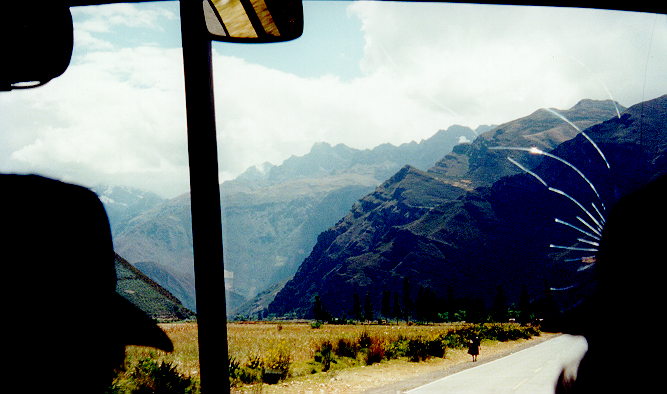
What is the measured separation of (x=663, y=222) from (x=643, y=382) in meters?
0.34

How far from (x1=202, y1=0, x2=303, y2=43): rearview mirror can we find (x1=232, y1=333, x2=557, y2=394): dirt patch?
1323cm

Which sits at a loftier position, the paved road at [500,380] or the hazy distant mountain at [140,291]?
the hazy distant mountain at [140,291]

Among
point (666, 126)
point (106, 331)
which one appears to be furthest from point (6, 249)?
point (666, 126)

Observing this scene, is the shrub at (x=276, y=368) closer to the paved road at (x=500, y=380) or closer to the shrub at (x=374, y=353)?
the paved road at (x=500, y=380)

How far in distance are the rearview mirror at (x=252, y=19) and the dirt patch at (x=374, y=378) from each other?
43.4 ft

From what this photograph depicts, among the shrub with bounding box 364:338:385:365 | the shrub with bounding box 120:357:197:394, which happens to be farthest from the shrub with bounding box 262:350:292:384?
the shrub with bounding box 364:338:385:365

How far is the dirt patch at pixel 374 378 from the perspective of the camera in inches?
556

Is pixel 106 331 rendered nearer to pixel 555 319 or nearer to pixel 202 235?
pixel 202 235

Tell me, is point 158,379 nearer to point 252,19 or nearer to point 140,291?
point 140,291

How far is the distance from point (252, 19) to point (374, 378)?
17348 millimetres

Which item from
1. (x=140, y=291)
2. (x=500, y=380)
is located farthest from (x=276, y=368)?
(x=140, y=291)

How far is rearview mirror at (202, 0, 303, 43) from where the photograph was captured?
1.98 meters

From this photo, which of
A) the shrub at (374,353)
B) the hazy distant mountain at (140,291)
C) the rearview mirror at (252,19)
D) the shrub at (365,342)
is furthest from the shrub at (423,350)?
the rearview mirror at (252,19)

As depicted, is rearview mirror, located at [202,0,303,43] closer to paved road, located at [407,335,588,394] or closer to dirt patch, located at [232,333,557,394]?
paved road, located at [407,335,588,394]
